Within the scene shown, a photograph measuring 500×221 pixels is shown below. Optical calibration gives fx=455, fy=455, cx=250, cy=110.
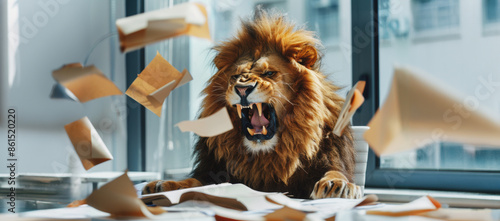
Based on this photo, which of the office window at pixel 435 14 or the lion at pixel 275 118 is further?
the office window at pixel 435 14

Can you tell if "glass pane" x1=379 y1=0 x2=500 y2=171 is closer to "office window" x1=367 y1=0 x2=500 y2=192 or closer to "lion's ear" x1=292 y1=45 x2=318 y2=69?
"office window" x1=367 y1=0 x2=500 y2=192

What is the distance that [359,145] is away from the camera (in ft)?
3.26

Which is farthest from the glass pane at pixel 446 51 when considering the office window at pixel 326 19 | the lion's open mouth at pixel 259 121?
the lion's open mouth at pixel 259 121

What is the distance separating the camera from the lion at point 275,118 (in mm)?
803

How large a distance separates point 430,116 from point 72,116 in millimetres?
1582

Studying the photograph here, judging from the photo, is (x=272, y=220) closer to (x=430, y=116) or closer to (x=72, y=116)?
(x=430, y=116)

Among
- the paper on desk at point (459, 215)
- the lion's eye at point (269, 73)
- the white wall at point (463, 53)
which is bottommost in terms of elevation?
the paper on desk at point (459, 215)

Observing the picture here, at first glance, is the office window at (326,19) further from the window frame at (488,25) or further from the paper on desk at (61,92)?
the paper on desk at (61,92)

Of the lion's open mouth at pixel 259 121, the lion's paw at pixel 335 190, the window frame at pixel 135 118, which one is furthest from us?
the window frame at pixel 135 118

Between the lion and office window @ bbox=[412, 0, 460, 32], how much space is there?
2.94 feet

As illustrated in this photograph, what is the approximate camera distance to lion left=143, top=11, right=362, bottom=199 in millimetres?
803

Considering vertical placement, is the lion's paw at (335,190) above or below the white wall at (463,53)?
below

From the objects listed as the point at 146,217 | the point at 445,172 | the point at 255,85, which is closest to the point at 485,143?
the point at 146,217

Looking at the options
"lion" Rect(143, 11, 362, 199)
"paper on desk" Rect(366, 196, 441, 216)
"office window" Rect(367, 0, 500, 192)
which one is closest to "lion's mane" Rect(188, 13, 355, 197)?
"lion" Rect(143, 11, 362, 199)
